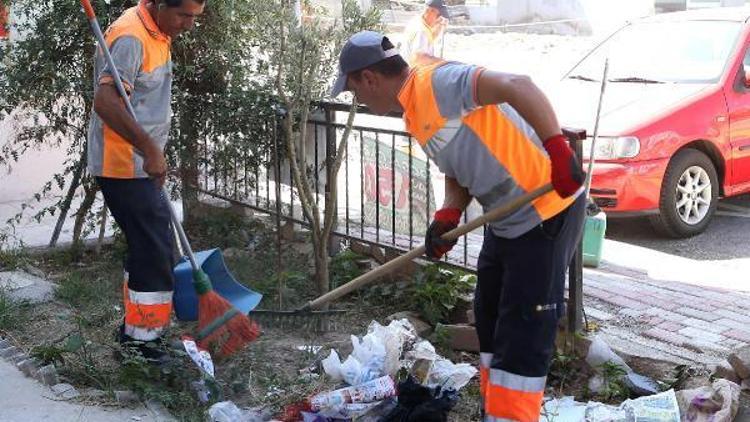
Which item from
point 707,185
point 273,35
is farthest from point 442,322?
point 707,185

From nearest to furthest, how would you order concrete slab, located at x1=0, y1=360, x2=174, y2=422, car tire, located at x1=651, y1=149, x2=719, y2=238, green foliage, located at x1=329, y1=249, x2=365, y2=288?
concrete slab, located at x1=0, y1=360, x2=174, y2=422
green foliage, located at x1=329, y1=249, x2=365, y2=288
car tire, located at x1=651, y1=149, x2=719, y2=238

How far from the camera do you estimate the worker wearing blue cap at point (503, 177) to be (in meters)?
2.97

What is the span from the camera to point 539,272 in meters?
3.09

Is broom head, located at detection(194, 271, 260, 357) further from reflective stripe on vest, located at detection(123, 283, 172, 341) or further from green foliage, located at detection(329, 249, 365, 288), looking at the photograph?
green foliage, located at detection(329, 249, 365, 288)

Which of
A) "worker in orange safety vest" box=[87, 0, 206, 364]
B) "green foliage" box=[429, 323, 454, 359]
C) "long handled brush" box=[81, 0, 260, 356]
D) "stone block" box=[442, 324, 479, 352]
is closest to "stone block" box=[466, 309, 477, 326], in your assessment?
"stone block" box=[442, 324, 479, 352]

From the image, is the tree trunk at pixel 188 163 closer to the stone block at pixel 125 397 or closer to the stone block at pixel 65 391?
the stone block at pixel 65 391

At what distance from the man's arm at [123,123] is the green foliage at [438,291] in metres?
1.64

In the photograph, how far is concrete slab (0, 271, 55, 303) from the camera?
521 cm

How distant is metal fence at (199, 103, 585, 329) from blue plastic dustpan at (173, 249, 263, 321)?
808mm

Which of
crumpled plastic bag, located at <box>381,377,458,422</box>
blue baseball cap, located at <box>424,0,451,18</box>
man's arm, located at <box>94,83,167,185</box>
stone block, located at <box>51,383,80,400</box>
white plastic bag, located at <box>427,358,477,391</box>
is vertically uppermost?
blue baseball cap, located at <box>424,0,451,18</box>

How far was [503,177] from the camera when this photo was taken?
121 inches

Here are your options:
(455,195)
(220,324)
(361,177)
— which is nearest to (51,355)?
(220,324)

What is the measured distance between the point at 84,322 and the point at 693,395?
9.74 feet

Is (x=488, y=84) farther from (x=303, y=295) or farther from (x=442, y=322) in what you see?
(x=303, y=295)
